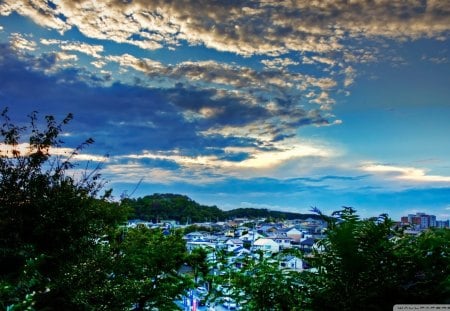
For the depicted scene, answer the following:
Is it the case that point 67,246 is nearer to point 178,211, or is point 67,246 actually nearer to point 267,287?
point 267,287

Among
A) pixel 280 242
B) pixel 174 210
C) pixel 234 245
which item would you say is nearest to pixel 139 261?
pixel 234 245

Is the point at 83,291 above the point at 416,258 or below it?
below

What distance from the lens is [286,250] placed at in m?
3.47

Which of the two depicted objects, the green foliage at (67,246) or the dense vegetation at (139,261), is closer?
the dense vegetation at (139,261)

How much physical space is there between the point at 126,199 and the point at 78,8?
11.6ft

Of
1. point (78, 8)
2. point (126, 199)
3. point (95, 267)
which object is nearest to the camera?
point (95, 267)

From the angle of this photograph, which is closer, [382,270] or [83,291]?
→ [382,270]

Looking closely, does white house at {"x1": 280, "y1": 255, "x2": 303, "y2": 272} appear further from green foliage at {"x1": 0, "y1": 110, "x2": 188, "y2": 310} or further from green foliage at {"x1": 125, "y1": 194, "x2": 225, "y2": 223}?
green foliage at {"x1": 125, "y1": 194, "x2": 225, "y2": 223}

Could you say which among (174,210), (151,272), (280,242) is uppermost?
(174,210)

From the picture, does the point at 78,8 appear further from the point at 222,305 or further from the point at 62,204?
the point at 222,305

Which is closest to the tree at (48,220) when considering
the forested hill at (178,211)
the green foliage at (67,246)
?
the green foliage at (67,246)

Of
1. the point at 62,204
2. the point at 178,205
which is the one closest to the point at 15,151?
the point at 62,204

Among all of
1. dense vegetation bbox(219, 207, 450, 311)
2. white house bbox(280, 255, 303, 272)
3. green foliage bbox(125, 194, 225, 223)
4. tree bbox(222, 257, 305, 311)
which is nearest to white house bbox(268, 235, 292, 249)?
white house bbox(280, 255, 303, 272)

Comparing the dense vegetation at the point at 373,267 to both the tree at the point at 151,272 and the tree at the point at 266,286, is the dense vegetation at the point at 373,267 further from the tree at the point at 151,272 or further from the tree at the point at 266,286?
the tree at the point at 151,272
